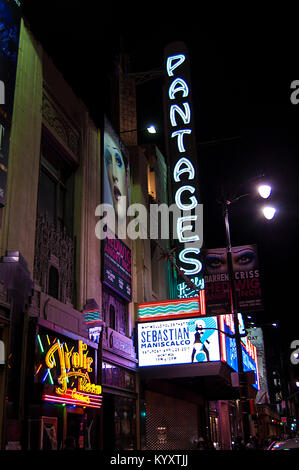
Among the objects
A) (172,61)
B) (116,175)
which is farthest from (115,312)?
(172,61)

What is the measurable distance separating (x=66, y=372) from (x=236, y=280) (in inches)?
248

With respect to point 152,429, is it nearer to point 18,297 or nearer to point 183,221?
point 183,221

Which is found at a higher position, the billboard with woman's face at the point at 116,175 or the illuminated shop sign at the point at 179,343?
the billboard with woman's face at the point at 116,175

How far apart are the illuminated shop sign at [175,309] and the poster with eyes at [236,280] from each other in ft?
13.7

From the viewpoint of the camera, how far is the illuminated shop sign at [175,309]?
20.1 metres

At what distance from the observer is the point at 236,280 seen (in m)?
15.6

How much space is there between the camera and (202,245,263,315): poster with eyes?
15477 millimetres

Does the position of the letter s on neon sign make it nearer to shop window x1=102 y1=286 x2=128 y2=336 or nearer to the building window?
shop window x1=102 y1=286 x2=128 y2=336

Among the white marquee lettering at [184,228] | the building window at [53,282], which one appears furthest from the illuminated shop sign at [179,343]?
the building window at [53,282]

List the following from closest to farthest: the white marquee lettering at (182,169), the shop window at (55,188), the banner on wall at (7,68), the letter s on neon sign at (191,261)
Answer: the banner on wall at (7,68), the shop window at (55,188), the letter s on neon sign at (191,261), the white marquee lettering at (182,169)

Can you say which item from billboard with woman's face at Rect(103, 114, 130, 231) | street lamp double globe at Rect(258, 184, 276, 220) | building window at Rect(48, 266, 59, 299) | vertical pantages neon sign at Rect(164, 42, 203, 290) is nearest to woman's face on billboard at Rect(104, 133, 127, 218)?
billboard with woman's face at Rect(103, 114, 130, 231)

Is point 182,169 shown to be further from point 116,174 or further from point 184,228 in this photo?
point 116,174

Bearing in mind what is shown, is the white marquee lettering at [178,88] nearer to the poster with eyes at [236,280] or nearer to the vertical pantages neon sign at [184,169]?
the vertical pantages neon sign at [184,169]

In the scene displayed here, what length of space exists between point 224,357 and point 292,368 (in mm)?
129680
